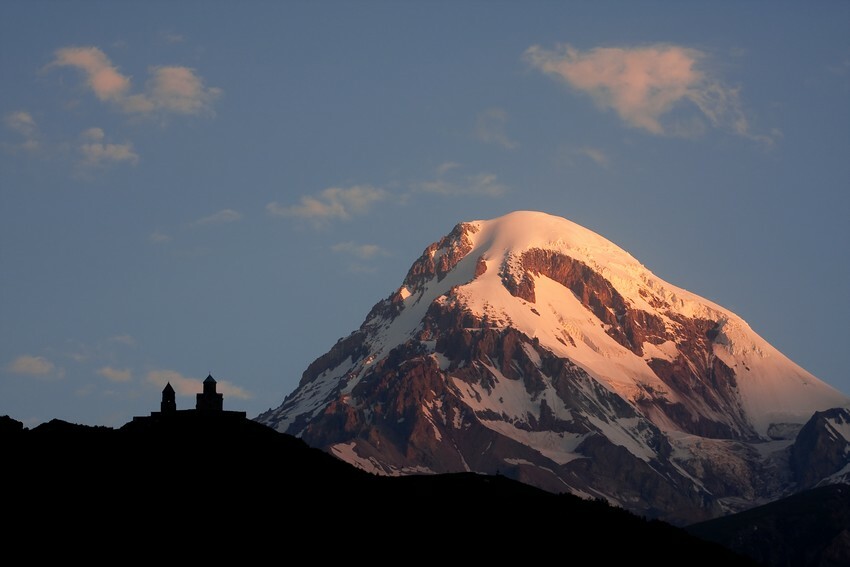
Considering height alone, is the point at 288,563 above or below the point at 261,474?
below

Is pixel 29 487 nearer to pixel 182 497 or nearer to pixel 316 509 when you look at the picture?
pixel 182 497

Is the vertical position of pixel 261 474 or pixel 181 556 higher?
pixel 261 474

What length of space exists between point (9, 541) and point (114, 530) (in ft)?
37.4

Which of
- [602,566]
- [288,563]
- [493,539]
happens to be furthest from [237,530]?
[602,566]

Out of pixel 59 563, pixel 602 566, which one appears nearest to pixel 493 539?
pixel 602 566

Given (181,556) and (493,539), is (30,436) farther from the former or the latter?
(493,539)

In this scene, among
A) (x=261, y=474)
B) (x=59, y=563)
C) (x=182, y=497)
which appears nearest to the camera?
(x=59, y=563)

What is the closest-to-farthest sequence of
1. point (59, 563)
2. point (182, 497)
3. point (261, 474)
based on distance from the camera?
point (59, 563) < point (182, 497) < point (261, 474)

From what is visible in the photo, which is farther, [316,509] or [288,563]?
[316,509]

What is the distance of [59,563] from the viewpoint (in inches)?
6294

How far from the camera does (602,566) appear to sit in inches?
7672

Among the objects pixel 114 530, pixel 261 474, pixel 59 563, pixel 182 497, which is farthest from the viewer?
pixel 261 474

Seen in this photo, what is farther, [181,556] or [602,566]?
[602,566]

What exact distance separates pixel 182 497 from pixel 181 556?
17.2m
